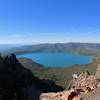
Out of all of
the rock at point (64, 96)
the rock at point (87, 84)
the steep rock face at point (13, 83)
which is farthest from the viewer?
the steep rock face at point (13, 83)

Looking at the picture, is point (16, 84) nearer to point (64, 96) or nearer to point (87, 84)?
point (87, 84)

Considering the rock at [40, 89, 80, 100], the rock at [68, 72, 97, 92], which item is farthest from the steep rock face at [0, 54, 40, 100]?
the rock at [40, 89, 80, 100]

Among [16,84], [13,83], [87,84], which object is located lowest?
[16,84]

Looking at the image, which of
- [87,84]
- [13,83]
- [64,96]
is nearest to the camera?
[64,96]

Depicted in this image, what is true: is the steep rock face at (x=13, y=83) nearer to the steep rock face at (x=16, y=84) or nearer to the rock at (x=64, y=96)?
the steep rock face at (x=16, y=84)

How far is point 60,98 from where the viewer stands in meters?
13.4

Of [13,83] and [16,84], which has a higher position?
[13,83]

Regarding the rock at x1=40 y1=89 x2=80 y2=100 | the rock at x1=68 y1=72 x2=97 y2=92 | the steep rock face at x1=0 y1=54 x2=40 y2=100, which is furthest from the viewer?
the steep rock face at x1=0 y1=54 x2=40 y2=100

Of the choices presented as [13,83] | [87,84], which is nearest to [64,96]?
[87,84]

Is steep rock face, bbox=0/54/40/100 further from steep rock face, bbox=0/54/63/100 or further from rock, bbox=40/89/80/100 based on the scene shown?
rock, bbox=40/89/80/100

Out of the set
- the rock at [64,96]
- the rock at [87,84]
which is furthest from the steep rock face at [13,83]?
the rock at [64,96]

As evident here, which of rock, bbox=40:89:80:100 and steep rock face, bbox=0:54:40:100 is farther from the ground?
rock, bbox=40:89:80:100

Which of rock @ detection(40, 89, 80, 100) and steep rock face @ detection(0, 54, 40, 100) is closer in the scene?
rock @ detection(40, 89, 80, 100)

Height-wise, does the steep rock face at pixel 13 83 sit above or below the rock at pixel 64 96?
below
